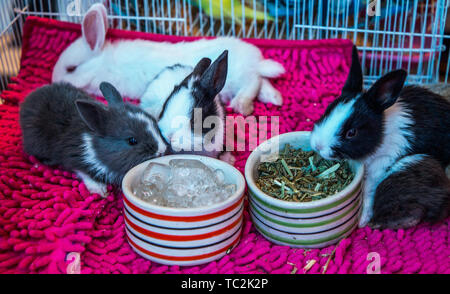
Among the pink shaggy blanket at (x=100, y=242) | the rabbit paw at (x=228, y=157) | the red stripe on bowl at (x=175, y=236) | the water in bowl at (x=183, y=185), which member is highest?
the water in bowl at (x=183, y=185)

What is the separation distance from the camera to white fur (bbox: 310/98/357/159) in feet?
5.56

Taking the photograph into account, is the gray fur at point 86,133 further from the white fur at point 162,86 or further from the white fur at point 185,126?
the white fur at point 162,86

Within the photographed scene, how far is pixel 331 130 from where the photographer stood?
5.58 feet

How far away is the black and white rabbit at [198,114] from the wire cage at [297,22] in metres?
0.98

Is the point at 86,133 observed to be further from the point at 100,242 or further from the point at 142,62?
the point at 142,62

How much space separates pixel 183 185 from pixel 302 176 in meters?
0.47

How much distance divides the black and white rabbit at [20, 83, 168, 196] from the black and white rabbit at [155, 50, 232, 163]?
7 cm

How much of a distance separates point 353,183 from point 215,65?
729 millimetres

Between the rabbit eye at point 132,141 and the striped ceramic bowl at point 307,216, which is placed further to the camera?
the rabbit eye at point 132,141

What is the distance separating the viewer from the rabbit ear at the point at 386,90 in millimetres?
1594

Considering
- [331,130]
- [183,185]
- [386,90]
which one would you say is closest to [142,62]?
[183,185]

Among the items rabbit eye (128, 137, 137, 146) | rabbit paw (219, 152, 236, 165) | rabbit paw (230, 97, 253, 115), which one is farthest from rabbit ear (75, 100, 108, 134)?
rabbit paw (230, 97, 253, 115)

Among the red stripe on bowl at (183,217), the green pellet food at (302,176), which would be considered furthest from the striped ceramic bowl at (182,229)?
the green pellet food at (302,176)

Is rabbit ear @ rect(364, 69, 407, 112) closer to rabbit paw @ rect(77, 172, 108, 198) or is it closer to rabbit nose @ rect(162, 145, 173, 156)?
rabbit nose @ rect(162, 145, 173, 156)
